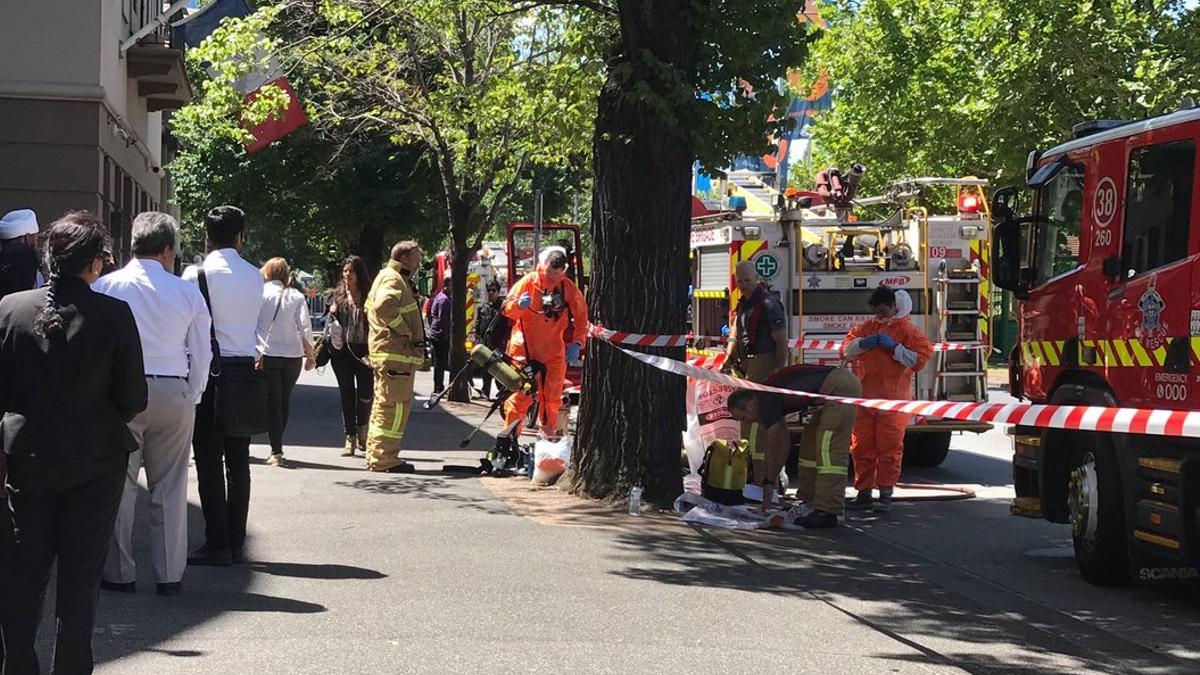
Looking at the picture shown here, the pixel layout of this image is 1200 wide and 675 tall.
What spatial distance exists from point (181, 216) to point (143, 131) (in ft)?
72.1

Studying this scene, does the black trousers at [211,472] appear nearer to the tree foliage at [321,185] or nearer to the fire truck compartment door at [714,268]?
the fire truck compartment door at [714,268]

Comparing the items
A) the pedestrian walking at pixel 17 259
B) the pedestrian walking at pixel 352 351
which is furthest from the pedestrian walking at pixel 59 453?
the pedestrian walking at pixel 352 351

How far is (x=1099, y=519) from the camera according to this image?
905 cm

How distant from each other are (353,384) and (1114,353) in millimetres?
7922

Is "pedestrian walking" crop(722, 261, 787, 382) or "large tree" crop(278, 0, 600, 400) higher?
"large tree" crop(278, 0, 600, 400)

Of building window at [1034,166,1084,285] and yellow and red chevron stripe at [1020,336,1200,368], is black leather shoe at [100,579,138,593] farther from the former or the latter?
building window at [1034,166,1084,285]

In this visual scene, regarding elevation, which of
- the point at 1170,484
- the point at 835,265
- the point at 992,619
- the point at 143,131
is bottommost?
the point at 992,619

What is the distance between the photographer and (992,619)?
8039 mm

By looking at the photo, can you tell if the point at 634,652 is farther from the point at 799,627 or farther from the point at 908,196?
the point at 908,196

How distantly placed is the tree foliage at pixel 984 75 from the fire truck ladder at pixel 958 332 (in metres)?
13.4

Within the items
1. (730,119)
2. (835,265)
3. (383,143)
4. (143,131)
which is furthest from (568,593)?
(383,143)

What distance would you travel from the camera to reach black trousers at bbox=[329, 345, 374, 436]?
1462 centimetres

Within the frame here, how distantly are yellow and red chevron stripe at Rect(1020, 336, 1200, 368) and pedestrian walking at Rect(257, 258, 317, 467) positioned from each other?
5.92 metres

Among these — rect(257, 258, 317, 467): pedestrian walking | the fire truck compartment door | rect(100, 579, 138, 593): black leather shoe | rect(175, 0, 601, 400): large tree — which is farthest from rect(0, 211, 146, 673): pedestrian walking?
rect(175, 0, 601, 400): large tree
